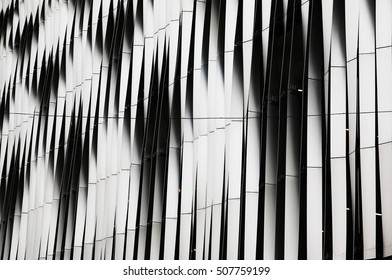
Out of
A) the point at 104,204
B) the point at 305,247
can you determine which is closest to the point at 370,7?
the point at 305,247

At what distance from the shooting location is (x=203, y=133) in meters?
25.5

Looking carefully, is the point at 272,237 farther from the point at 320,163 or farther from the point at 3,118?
the point at 3,118

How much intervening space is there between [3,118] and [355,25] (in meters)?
29.7

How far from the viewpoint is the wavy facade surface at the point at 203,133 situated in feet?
60.5

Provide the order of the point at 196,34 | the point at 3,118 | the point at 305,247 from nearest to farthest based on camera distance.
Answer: the point at 305,247, the point at 196,34, the point at 3,118

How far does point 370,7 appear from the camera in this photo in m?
18.5

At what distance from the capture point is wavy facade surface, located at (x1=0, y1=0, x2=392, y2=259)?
18.5m

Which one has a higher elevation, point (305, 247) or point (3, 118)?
point (3, 118)

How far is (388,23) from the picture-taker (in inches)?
709
